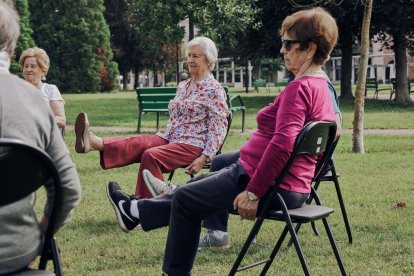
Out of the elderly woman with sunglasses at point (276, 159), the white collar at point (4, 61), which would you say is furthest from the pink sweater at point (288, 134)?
the white collar at point (4, 61)

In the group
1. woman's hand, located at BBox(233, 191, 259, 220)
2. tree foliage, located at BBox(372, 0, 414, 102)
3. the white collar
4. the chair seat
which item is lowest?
the chair seat

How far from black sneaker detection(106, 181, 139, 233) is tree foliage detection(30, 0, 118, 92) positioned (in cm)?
6119

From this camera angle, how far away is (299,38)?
161 inches

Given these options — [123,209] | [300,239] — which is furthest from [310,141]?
[300,239]

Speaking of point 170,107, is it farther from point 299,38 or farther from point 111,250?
point 299,38

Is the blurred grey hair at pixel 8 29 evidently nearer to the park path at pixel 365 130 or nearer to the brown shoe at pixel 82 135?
the brown shoe at pixel 82 135

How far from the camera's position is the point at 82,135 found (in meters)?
6.28

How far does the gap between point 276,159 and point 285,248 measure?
195cm

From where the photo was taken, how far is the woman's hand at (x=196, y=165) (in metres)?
6.15

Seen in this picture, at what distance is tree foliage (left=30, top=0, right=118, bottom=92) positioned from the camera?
215 ft

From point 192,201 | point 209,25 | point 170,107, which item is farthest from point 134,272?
point 209,25

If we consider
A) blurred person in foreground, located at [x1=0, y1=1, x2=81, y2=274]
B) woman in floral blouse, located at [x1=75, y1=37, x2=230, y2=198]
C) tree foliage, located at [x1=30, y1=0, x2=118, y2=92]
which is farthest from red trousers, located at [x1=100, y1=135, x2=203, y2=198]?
tree foliage, located at [x1=30, y1=0, x2=118, y2=92]

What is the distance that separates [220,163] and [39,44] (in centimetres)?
6451

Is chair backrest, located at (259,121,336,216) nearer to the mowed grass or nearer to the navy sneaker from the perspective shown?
the mowed grass
